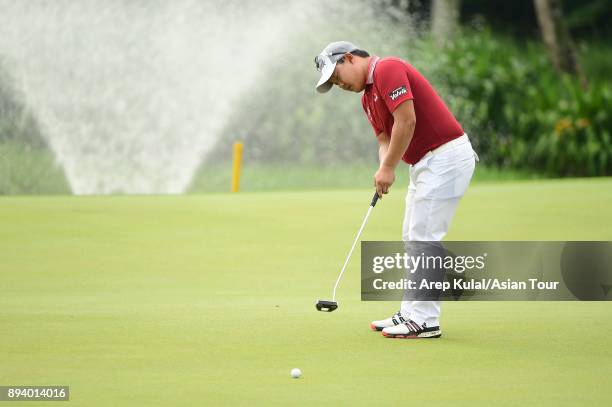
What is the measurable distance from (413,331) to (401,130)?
110 centimetres

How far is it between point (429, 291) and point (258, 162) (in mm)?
16406

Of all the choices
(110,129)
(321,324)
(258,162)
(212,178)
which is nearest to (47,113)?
(110,129)

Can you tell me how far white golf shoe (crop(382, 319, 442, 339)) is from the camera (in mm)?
6500

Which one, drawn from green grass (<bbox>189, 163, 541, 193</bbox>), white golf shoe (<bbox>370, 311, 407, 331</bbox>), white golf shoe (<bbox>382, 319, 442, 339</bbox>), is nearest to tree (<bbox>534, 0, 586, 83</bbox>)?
green grass (<bbox>189, 163, 541, 193</bbox>)

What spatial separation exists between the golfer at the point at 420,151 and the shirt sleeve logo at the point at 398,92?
0.08 meters

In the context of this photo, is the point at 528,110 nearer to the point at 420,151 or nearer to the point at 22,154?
the point at 22,154

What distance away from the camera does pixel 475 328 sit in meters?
6.93

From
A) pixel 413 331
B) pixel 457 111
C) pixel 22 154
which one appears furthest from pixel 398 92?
pixel 457 111

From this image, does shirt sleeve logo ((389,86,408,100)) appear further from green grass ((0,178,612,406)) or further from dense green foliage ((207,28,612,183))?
dense green foliage ((207,28,612,183))

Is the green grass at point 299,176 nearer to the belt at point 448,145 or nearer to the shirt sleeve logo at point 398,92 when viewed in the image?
the belt at point 448,145

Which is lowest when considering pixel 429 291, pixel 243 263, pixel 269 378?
pixel 269 378

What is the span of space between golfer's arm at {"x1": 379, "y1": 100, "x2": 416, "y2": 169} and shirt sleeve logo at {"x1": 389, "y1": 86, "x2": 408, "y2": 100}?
0.05 m

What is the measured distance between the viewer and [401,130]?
247 inches

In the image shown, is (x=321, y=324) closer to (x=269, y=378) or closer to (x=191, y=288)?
(x=269, y=378)
